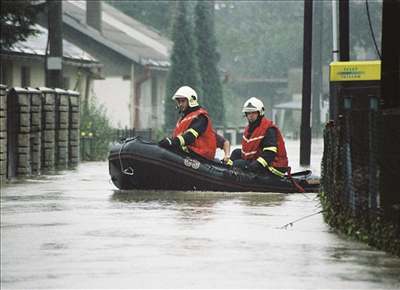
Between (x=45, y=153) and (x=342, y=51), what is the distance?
5.91 meters

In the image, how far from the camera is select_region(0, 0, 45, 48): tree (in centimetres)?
3206

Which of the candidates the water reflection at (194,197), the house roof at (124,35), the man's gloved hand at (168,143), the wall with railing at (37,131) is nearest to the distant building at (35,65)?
the house roof at (124,35)

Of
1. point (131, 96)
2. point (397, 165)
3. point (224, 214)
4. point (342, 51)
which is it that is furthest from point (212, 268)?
point (131, 96)

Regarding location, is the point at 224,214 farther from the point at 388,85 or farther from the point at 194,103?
the point at 194,103

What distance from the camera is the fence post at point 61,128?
3206 centimetres

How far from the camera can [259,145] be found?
23328 mm

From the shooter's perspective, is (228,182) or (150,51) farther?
(150,51)

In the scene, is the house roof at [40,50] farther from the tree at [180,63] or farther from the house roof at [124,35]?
the tree at [180,63]

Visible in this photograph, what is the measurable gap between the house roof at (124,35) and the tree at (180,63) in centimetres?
103

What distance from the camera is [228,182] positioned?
23.2m

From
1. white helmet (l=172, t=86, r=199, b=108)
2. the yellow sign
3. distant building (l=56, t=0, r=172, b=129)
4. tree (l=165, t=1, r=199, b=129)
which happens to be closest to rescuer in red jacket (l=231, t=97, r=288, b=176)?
white helmet (l=172, t=86, r=199, b=108)

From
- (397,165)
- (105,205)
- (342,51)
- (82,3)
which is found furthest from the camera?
(82,3)

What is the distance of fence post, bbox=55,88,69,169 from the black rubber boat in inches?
341

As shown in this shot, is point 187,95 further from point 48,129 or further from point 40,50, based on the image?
point 40,50
